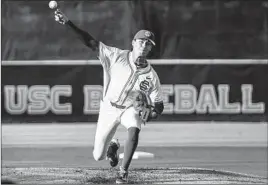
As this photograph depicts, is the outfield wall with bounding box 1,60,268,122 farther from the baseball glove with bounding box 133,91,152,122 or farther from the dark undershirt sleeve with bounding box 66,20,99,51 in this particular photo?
the dark undershirt sleeve with bounding box 66,20,99,51

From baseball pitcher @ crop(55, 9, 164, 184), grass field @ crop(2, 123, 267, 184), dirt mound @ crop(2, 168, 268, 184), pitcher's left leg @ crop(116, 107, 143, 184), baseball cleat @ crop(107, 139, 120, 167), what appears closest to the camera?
baseball pitcher @ crop(55, 9, 164, 184)

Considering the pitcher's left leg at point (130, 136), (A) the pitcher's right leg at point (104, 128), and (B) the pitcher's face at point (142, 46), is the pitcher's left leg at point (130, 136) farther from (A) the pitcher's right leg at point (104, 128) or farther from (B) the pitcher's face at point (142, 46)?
(B) the pitcher's face at point (142, 46)

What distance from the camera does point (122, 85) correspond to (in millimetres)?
9727

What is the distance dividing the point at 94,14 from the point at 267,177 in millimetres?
5588

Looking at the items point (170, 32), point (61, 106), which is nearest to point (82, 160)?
point (61, 106)

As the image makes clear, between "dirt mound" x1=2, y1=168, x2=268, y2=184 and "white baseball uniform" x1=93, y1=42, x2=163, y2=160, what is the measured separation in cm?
76

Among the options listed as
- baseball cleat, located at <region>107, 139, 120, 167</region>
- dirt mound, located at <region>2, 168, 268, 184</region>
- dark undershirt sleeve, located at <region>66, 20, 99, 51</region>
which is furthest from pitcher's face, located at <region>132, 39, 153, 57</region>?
dirt mound, located at <region>2, 168, 268, 184</region>

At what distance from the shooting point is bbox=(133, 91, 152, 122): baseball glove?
9.72 meters

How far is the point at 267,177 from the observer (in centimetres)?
1170

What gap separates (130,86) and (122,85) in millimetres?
90

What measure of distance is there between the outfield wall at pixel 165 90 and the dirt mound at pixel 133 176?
4.45 meters

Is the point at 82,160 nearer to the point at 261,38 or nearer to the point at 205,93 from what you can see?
the point at 205,93

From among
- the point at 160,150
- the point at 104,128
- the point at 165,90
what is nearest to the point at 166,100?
the point at 165,90

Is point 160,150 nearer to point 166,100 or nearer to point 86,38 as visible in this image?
point 166,100
